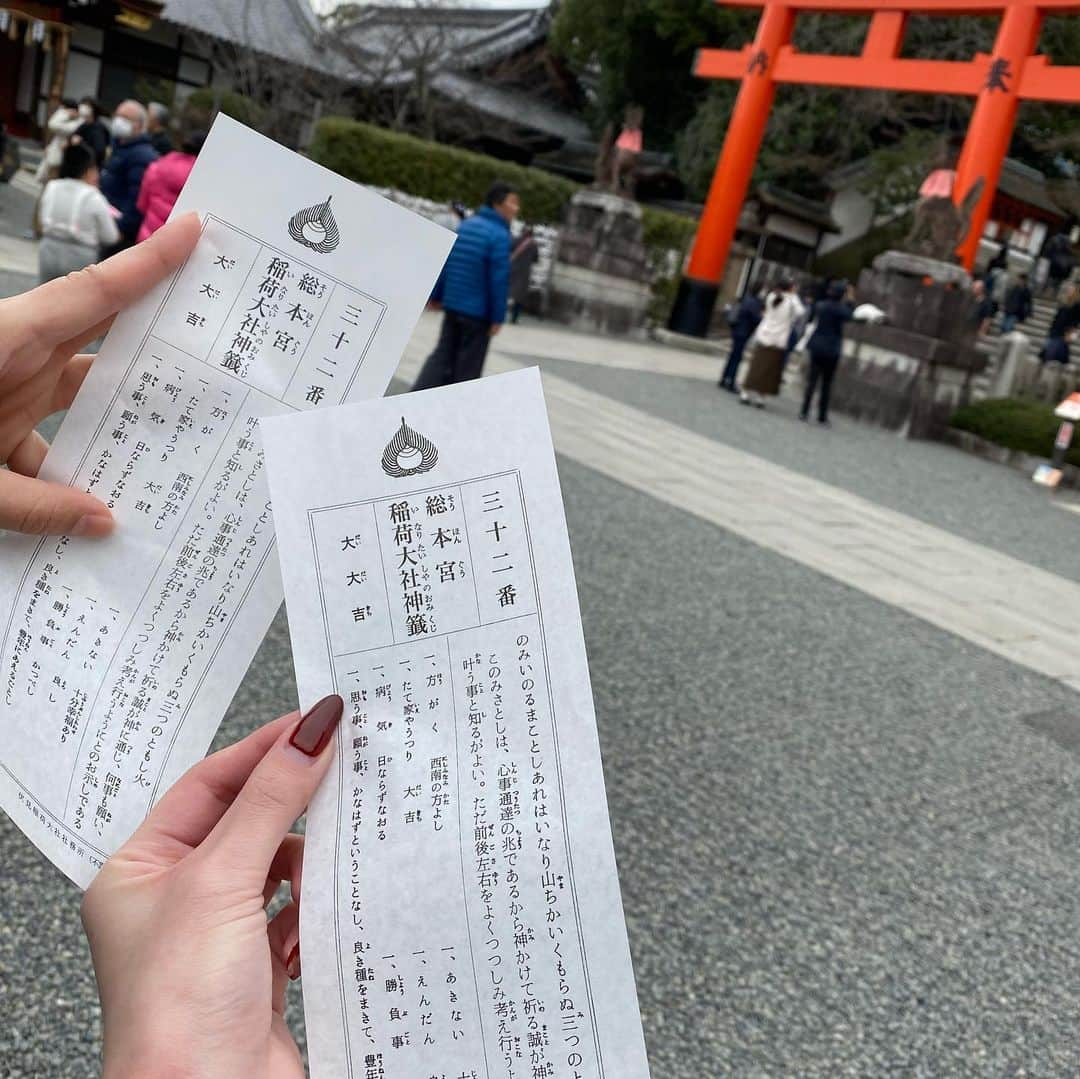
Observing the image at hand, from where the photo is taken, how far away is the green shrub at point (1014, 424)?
10430mm

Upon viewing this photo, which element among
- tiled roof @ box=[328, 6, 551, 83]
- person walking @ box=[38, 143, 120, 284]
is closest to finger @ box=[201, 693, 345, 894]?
person walking @ box=[38, 143, 120, 284]

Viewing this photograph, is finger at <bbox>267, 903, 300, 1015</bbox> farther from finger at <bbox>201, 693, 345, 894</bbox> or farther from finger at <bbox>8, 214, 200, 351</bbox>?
finger at <bbox>8, 214, 200, 351</bbox>

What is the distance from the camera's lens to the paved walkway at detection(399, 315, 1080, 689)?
5035 millimetres

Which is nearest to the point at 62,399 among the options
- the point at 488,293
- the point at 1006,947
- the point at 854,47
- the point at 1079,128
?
the point at 1006,947

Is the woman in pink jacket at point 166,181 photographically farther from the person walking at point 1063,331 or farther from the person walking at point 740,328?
the person walking at point 1063,331

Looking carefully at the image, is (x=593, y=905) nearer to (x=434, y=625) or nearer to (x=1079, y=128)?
(x=434, y=625)

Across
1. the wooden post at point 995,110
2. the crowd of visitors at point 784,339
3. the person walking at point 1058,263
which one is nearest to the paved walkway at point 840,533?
the crowd of visitors at point 784,339

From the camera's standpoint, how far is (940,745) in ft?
11.3

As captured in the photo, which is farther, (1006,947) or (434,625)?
(1006,947)


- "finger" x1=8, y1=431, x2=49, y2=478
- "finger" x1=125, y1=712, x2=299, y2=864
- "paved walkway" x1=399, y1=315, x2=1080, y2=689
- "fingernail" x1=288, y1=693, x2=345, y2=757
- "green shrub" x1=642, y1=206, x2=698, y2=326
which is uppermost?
"green shrub" x1=642, y1=206, x2=698, y2=326

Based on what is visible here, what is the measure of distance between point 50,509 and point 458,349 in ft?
17.2

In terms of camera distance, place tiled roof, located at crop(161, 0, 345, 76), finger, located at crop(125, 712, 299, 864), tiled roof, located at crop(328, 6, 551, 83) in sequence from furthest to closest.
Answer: tiled roof, located at crop(161, 0, 345, 76) → tiled roof, located at crop(328, 6, 551, 83) → finger, located at crop(125, 712, 299, 864)

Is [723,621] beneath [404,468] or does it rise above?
beneath

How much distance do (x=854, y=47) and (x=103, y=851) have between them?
2038 cm
